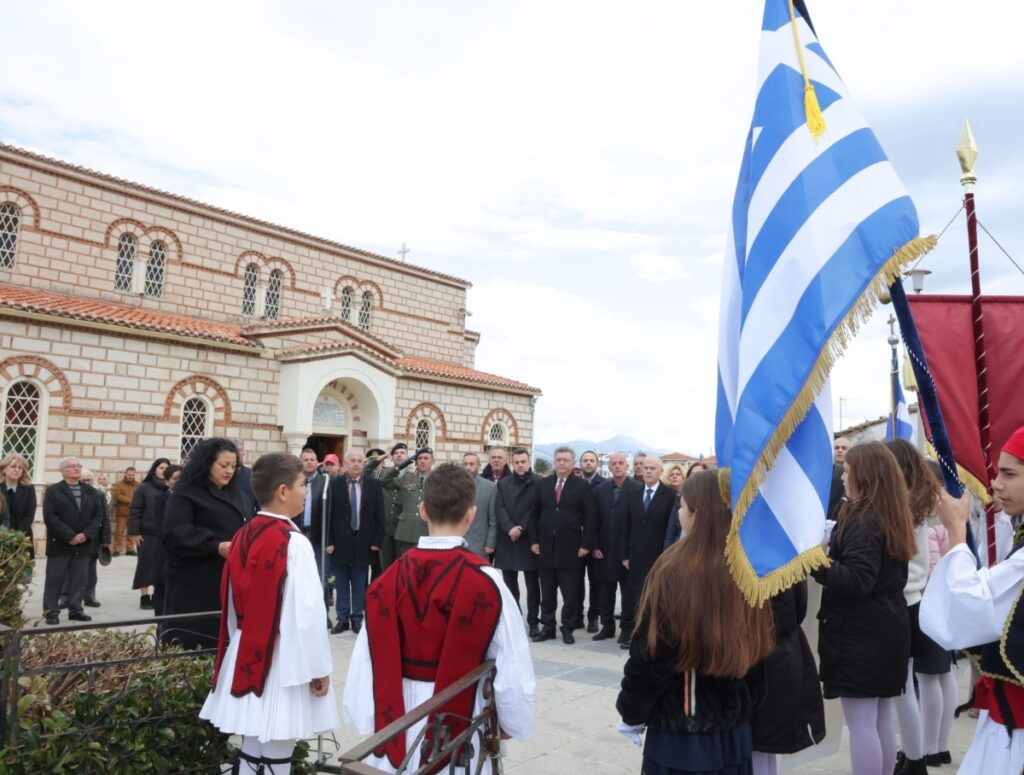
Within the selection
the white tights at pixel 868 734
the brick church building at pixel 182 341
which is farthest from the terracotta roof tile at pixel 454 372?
the white tights at pixel 868 734

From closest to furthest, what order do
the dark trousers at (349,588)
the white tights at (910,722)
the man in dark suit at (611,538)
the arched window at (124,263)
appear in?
the white tights at (910,722) → the man in dark suit at (611,538) → the dark trousers at (349,588) → the arched window at (124,263)

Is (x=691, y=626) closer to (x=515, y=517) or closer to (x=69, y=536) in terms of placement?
(x=515, y=517)

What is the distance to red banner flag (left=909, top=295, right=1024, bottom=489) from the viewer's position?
3.94 metres

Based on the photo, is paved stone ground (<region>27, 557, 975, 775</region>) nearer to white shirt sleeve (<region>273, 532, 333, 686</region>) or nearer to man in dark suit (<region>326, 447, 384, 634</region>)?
man in dark suit (<region>326, 447, 384, 634</region>)

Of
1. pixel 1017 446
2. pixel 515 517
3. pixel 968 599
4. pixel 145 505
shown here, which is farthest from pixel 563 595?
pixel 1017 446

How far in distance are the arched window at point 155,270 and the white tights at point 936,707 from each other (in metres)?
18.1

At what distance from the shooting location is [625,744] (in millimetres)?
5090

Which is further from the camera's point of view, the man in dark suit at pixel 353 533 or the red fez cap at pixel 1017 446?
the man in dark suit at pixel 353 533

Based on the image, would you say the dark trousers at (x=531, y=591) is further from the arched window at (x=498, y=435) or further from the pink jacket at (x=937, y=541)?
the arched window at (x=498, y=435)

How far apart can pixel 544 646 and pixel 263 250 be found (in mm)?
15722

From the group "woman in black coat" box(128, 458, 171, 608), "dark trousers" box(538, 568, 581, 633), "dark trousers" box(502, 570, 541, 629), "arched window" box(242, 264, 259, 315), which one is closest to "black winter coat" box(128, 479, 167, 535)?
"woman in black coat" box(128, 458, 171, 608)

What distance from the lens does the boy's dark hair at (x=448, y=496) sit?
2.98 m

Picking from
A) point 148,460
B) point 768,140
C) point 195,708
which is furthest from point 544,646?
point 148,460

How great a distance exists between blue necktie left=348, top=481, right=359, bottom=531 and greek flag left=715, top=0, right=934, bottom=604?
6.58 metres
